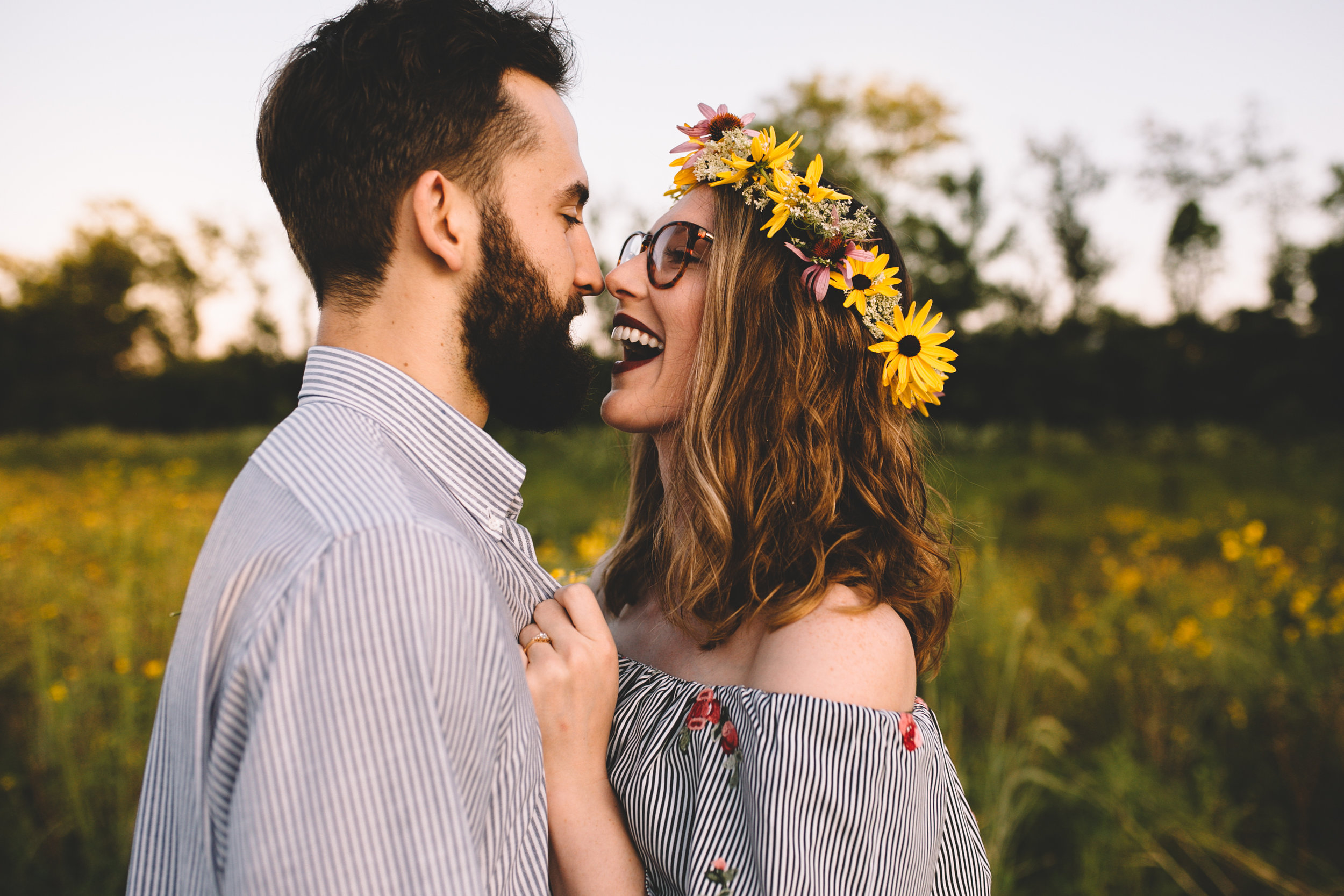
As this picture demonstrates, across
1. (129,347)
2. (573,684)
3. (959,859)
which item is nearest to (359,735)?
(573,684)

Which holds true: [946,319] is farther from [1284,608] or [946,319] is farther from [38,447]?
[38,447]

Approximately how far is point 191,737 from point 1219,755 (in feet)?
16.0

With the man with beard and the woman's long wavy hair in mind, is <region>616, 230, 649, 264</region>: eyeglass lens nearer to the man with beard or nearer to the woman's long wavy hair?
the woman's long wavy hair

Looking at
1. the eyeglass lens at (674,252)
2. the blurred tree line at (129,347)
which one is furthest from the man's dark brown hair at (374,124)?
the blurred tree line at (129,347)

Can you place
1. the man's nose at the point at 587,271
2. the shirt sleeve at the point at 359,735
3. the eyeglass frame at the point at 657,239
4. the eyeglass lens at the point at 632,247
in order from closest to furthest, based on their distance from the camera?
Answer: the shirt sleeve at the point at 359,735 < the man's nose at the point at 587,271 < the eyeglass frame at the point at 657,239 < the eyeglass lens at the point at 632,247

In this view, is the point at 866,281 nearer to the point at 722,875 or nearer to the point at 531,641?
the point at 531,641

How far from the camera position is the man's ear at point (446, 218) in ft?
4.94

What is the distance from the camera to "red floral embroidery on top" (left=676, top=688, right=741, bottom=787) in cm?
156

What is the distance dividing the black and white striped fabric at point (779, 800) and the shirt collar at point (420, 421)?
0.58 meters

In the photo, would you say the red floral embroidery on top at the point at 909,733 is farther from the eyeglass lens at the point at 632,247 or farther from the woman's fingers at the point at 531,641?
the eyeglass lens at the point at 632,247

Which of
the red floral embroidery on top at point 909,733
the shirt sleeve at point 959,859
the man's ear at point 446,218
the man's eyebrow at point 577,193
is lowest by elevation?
the shirt sleeve at point 959,859

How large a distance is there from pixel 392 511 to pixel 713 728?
2.87 feet

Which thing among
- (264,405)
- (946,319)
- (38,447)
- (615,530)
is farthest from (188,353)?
(615,530)

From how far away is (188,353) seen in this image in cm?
3519
